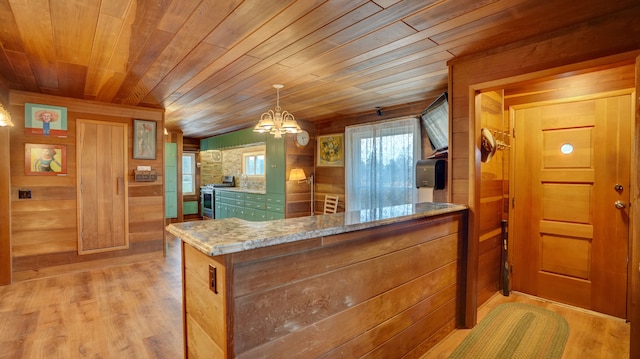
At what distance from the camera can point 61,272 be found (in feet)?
12.5

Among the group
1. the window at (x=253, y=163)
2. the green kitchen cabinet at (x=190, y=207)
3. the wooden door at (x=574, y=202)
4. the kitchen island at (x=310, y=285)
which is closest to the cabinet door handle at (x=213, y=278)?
the kitchen island at (x=310, y=285)

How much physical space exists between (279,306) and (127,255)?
149 inches

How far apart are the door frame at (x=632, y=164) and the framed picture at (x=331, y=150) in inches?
117

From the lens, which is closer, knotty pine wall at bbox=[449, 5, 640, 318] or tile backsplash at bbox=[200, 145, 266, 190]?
knotty pine wall at bbox=[449, 5, 640, 318]

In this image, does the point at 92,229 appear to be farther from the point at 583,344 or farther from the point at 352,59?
the point at 583,344

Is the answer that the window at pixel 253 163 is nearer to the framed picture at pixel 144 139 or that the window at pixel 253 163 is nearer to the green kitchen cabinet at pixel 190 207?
the green kitchen cabinet at pixel 190 207

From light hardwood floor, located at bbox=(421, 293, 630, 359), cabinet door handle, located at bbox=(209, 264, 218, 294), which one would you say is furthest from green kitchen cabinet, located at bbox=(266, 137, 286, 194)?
cabinet door handle, located at bbox=(209, 264, 218, 294)

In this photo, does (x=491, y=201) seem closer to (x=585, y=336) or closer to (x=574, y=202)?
(x=574, y=202)

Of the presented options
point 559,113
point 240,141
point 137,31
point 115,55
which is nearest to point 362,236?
point 137,31

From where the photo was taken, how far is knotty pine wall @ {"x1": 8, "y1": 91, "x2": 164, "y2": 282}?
3541 mm

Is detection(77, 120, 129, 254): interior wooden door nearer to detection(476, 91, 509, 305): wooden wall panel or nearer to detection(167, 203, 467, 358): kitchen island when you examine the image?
detection(167, 203, 467, 358): kitchen island

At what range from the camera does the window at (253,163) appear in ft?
23.8

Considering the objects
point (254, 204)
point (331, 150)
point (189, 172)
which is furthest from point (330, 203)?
point (189, 172)

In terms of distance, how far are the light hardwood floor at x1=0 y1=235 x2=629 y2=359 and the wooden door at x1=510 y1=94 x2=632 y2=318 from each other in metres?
0.23
